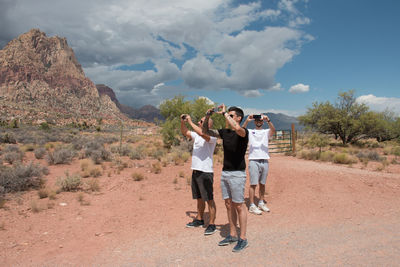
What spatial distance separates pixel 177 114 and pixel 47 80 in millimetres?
111067

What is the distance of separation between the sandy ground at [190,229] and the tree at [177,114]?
1184 cm

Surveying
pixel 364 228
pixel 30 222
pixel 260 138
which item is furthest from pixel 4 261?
pixel 364 228

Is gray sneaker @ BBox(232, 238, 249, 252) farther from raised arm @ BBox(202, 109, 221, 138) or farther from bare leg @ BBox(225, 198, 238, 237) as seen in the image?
raised arm @ BBox(202, 109, 221, 138)

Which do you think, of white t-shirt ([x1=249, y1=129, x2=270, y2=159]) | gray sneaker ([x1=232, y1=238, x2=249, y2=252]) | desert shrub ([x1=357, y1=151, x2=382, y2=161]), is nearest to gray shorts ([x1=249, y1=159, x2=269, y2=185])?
white t-shirt ([x1=249, y1=129, x2=270, y2=159])

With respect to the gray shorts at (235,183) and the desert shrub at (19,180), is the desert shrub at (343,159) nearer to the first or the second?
the gray shorts at (235,183)

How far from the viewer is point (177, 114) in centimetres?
2225

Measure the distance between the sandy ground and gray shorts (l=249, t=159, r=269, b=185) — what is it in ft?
2.54

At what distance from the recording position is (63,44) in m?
137

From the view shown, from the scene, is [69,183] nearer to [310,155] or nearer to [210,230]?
[210,230]

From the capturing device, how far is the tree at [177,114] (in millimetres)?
20062

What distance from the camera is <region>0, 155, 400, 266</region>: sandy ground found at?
3.67 meters

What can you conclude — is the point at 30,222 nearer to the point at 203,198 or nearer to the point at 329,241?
the point at 203,198

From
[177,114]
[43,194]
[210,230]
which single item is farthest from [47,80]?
[210,230]

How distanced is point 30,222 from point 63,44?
15812cm
